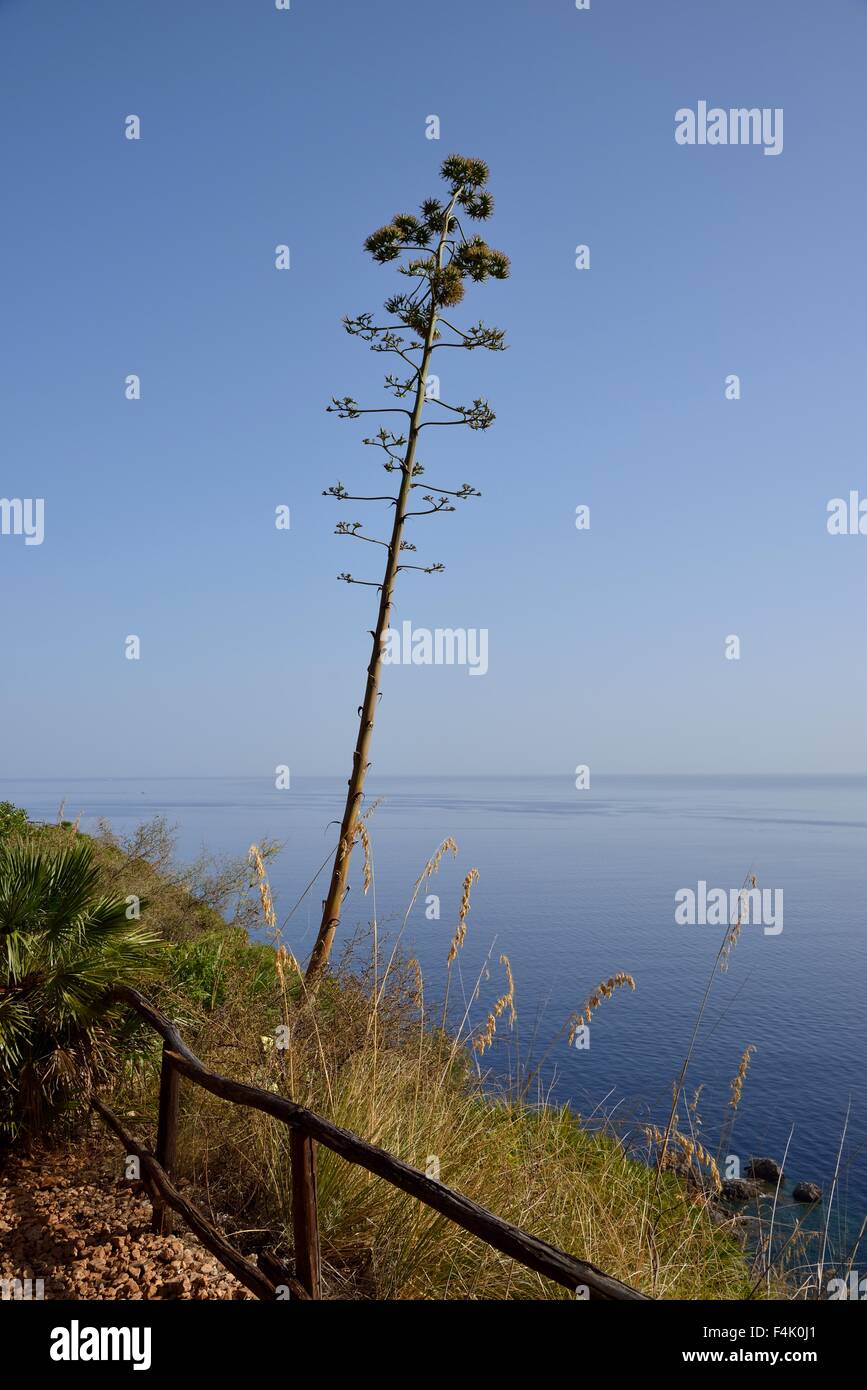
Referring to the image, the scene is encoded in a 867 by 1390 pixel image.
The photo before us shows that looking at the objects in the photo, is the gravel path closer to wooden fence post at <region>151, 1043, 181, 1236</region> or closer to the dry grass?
wooden fence post at <region>151, 1043, 181, 1236</region>

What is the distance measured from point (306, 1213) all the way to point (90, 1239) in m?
1.60

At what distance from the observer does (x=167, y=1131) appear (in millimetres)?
4348

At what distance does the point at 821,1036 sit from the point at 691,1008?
262 cm

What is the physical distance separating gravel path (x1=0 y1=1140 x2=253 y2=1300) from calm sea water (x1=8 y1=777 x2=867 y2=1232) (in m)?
2.23

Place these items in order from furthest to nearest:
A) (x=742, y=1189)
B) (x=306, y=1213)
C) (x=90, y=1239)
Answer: (x=742, y=1189) → (x=90, y=1239) → (x=306, y=1213)

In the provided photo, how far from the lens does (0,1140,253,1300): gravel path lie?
3.76 m

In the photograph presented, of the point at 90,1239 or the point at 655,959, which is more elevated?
the point at 90,1239

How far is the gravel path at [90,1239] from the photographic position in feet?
12.3

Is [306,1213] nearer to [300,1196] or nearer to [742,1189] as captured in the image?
[300,1196]

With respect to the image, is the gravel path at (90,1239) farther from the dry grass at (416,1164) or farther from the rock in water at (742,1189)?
the rock in water at (742,1189)

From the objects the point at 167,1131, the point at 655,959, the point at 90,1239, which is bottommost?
the point at 655,959

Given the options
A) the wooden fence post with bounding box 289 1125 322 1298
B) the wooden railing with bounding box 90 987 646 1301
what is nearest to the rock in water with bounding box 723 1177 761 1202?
the wooden railing with bounding box 90 987 646 1301

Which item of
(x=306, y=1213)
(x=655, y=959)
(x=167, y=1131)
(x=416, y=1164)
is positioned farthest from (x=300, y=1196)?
(x=655, y=959)
